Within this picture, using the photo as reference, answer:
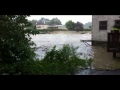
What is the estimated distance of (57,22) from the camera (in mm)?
83625

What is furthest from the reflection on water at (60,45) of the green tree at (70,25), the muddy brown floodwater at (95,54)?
the green tree at (70,25)

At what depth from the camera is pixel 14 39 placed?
711cm

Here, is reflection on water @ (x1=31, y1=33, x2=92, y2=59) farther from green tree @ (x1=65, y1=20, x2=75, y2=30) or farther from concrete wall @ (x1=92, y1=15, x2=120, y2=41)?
green tree @ (x1=65, y1=20, x2=75, y2=30)

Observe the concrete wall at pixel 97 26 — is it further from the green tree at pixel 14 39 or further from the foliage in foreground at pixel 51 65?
the green tree at pixel 14 39

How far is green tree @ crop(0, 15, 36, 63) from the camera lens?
6906mm

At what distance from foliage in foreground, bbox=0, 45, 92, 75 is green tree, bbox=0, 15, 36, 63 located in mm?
337

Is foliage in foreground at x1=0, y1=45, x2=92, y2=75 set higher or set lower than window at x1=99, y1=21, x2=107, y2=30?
lower

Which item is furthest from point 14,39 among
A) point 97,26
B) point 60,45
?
point 97,26

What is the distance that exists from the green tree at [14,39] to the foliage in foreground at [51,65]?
0.34 m

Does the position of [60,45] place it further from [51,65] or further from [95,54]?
[51,65]

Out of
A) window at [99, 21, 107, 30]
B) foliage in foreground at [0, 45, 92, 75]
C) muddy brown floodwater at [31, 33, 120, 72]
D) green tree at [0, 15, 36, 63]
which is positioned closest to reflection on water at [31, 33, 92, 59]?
muddy brown floodwater at [31, 33, 120, 72]

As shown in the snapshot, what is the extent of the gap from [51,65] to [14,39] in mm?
1602

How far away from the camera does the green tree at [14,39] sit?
691 centimetres
